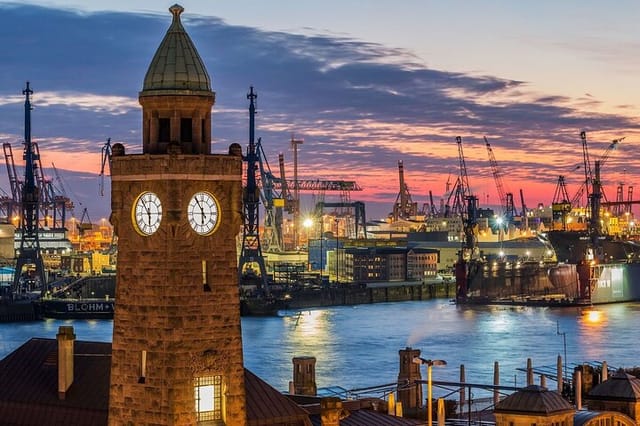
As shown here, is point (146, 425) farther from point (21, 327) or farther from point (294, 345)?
point (21, 327)

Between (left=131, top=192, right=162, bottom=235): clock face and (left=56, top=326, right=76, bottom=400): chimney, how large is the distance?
469cm

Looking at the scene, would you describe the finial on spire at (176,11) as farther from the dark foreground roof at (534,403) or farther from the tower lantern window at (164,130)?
the dark foreground roof at (534,403)

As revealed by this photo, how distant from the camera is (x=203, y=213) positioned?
1850 centimetres

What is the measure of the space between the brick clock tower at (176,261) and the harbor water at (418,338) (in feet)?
112

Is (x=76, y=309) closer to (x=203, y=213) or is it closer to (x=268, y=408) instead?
(x=268, y=408)

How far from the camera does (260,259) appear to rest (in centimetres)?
11788

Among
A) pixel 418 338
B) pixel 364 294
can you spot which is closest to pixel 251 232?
pixel 364 294

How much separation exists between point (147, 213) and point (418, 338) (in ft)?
209

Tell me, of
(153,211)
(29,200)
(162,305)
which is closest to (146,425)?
(162,305)

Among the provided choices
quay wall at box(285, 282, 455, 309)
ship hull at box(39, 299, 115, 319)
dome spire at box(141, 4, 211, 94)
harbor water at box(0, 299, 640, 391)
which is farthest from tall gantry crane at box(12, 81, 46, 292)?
dome spire at box(141, 4, 211, 94)

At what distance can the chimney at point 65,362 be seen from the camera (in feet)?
73.5

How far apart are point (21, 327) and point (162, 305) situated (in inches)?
3177

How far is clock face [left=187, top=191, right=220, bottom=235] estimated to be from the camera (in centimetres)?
1839

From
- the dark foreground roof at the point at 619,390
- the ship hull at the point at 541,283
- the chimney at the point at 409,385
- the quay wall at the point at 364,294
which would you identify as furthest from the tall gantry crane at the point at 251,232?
the dark foreground roof at the point at 619,390
